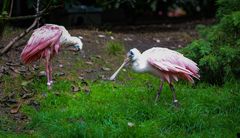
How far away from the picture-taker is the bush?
8070 mm

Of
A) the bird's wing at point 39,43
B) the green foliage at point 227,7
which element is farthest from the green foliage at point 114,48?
the bird's wing at point 39,43

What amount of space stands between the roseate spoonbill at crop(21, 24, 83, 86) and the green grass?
0.38 meters

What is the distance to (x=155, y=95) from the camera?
7469 millimetres

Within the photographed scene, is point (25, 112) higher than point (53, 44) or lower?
lower

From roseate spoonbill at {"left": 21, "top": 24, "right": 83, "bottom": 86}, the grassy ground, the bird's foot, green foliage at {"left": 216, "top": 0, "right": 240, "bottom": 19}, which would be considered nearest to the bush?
green foliage at {"left": 216, "top": 0, "right": 240, "bottom": 19}

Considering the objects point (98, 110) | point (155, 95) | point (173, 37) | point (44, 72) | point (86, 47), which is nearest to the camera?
point (98, 110)

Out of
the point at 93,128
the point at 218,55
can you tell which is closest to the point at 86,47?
the point at 218,55

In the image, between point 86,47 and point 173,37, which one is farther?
point 173,37

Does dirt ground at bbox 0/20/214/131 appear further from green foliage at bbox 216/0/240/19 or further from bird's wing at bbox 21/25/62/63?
green foliage at bbox 216/0/240/19

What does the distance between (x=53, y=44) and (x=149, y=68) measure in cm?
140

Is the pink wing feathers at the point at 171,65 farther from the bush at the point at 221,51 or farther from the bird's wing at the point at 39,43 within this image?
the bird's wing at the point at 39,43

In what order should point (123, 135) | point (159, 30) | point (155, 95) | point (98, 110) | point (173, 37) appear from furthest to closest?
point (159, 30), point (173, 37), point (155, 95), point (98, 110), point (123, 135)

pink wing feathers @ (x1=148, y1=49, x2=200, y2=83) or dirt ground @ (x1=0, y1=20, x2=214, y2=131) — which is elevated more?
pink wing feathers @ (x1=148, y1=49, x2=200, y2=83)

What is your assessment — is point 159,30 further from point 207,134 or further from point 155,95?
point 207,134
